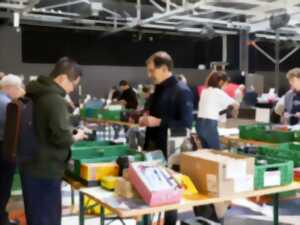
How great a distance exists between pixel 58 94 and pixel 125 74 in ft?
28.9

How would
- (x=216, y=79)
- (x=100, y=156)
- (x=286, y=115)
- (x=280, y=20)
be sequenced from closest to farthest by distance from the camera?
(x=100, y=156) → (x=216, y=79) → (x=286, y=115) → (x=280, y=20)

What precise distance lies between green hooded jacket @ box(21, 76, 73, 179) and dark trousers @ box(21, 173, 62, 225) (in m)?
0.05

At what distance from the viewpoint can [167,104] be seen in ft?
9.76

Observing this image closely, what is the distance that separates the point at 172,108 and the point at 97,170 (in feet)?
2.55

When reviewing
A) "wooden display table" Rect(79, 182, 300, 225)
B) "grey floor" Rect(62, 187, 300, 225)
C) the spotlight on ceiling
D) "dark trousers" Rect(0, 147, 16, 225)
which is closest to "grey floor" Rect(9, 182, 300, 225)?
"grey floor" Rect(62, 187, 300, 225)

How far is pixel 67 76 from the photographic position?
97.5 inches

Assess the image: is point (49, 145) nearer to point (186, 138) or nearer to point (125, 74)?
point (186, 138)

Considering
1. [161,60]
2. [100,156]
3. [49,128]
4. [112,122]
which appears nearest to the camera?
[49,128]

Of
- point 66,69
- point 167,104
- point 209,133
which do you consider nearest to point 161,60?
point 167,104

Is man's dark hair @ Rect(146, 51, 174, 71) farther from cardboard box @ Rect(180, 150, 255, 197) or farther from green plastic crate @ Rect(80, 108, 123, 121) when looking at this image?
green plastic crate @ Rect(80, 108, 123, 121)

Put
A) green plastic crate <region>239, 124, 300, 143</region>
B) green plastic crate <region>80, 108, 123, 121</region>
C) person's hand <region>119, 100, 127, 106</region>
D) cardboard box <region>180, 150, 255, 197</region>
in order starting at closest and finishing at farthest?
cardboard box <region>180, 150, 255, 197</region> < green plastic crate <region>239, 124, 300, 143</region> < green plastic crate <region>80, 108, 123, 121</region> < person's hand <region>119, 100, 127, 106</region>

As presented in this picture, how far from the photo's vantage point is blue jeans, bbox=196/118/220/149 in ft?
14.5

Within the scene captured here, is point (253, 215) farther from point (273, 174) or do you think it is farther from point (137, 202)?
point (137, 202)

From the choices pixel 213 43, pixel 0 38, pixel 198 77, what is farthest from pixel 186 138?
pixel 213 43
